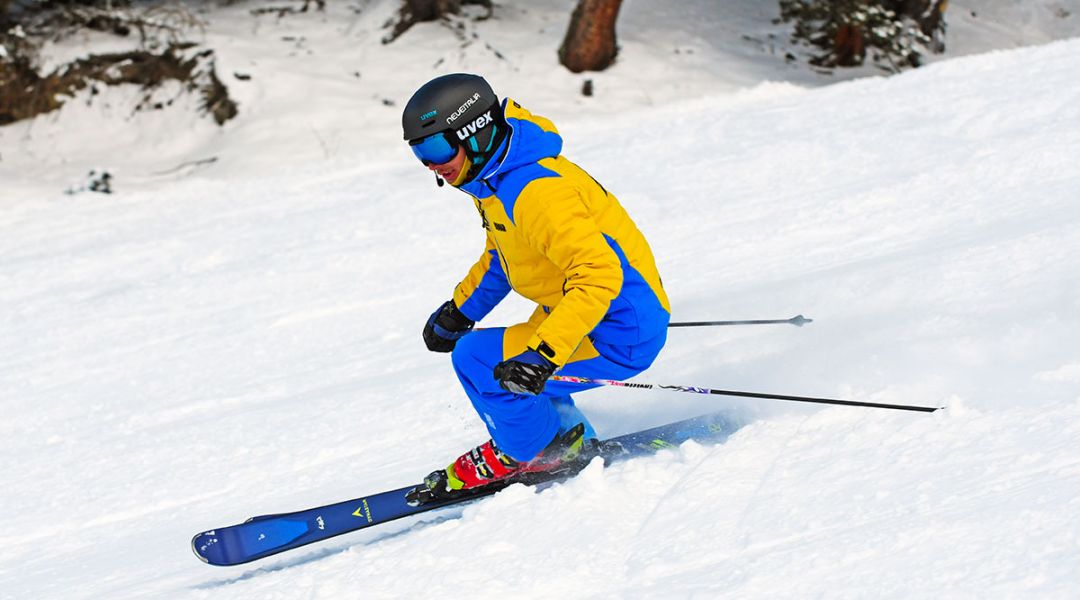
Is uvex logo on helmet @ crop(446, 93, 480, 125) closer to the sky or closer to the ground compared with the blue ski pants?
closer to the sky

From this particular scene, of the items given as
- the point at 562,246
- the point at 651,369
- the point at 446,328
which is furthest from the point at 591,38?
the point at 562,246

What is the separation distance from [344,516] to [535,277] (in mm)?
1074

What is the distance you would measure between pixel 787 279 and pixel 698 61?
8.77 meters

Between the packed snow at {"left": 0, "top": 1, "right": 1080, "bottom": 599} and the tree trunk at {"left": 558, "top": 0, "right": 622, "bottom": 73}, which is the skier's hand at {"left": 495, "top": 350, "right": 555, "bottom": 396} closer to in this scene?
the packed snow at {"left": 0, "top": 1, "right": 1080, "bottom": 599}

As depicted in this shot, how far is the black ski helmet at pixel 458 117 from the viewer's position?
127 inches

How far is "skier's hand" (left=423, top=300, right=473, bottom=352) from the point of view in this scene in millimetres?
3969

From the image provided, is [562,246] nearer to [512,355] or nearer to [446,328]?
[512,355]

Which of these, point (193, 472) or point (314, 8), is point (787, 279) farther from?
point (314, 8)

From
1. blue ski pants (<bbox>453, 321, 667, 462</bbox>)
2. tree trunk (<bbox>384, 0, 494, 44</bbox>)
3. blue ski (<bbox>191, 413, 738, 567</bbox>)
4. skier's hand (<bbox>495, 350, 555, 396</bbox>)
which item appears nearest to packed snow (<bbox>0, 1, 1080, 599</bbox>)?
blue ski (<bbox>191, 413, 738, 567</bbox>)

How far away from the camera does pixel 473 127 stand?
322 centimetres

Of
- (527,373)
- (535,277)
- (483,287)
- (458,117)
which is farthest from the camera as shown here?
(483,287)

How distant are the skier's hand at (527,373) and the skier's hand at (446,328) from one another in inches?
33.7

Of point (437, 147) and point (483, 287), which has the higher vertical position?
point (437, 147)

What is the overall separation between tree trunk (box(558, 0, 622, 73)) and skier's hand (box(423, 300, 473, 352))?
9.28 meters
